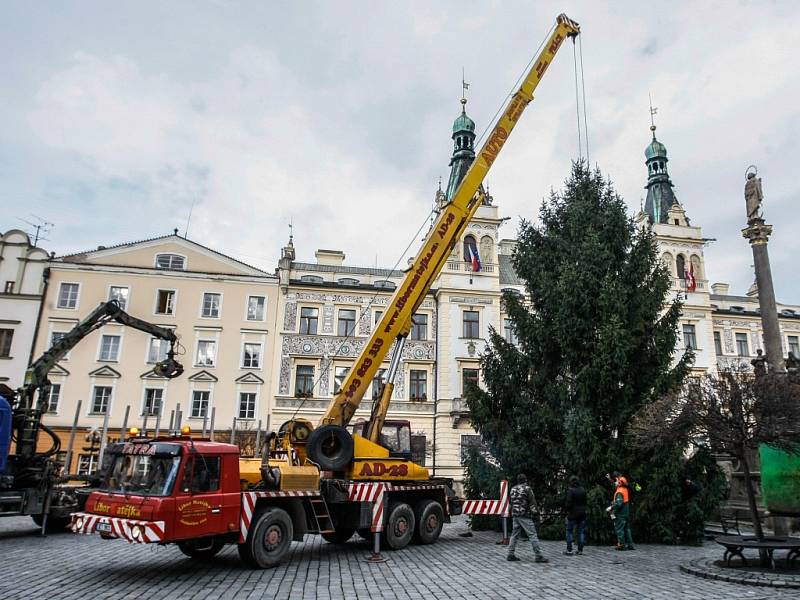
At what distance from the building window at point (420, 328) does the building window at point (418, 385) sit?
2005 mm

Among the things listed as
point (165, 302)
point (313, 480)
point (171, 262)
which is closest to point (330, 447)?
point (313, 480)

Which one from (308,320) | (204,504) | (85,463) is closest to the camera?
(204,504)

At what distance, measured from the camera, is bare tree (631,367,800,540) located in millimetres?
9594

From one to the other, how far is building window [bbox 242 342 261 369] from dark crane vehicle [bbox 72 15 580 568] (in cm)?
1933

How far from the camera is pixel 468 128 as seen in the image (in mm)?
40812

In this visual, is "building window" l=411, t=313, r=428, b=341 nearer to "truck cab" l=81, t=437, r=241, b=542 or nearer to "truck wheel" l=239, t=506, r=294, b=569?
"truck wheel" l=239, t=506, r=294, b=569

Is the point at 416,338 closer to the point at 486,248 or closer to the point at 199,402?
the point at 486,248

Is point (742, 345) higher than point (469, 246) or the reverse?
the reverse

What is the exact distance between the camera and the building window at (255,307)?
107 feet

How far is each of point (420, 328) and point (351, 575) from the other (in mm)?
24535

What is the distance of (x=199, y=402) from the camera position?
1218 inches

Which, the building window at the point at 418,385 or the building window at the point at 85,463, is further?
the building window at the point at 418,385

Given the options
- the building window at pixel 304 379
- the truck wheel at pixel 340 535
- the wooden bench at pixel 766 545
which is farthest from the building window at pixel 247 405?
the wooden bench at pixel 766 545

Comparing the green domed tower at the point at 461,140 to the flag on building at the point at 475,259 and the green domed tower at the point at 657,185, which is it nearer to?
the flag on building at the point at 475,259
